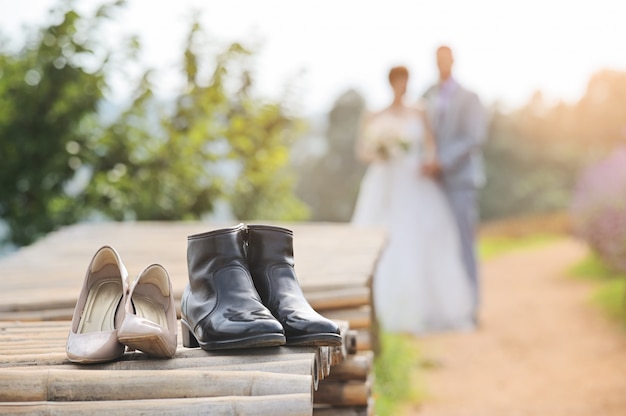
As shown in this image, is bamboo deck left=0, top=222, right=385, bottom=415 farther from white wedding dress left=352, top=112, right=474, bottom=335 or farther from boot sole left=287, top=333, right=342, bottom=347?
white wedding dress left=352, top=112, right=474, bottom=335

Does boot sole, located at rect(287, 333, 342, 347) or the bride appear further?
the bride

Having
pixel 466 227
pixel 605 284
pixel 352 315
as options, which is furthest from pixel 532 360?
pixel 605 284

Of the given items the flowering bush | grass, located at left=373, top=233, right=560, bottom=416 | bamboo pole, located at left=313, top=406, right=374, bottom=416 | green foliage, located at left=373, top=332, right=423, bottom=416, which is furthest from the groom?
bamboo pole, located at left=313, top=406, right=374, bottom=416

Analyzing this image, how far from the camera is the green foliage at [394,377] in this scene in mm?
6285

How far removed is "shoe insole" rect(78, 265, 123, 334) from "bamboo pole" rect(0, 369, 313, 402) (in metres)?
0.34

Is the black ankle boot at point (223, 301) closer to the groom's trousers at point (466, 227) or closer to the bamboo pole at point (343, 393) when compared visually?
the bamboo pole at point (343, 393)

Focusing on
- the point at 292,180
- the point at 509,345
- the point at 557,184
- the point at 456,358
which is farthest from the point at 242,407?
the point at 557,184

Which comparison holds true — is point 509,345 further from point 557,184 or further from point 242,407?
point 557,184

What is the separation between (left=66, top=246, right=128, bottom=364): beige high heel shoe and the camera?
2.81m

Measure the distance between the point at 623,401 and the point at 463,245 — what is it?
3.15m

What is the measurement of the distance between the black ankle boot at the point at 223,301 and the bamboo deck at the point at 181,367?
0.07 metres

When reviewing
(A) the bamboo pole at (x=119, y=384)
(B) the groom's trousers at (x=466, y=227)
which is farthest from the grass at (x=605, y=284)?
(A) the bamboo pole at (x=119, y=384)

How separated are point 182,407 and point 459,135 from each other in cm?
685

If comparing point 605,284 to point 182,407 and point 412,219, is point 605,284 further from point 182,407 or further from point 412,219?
point 182,407
